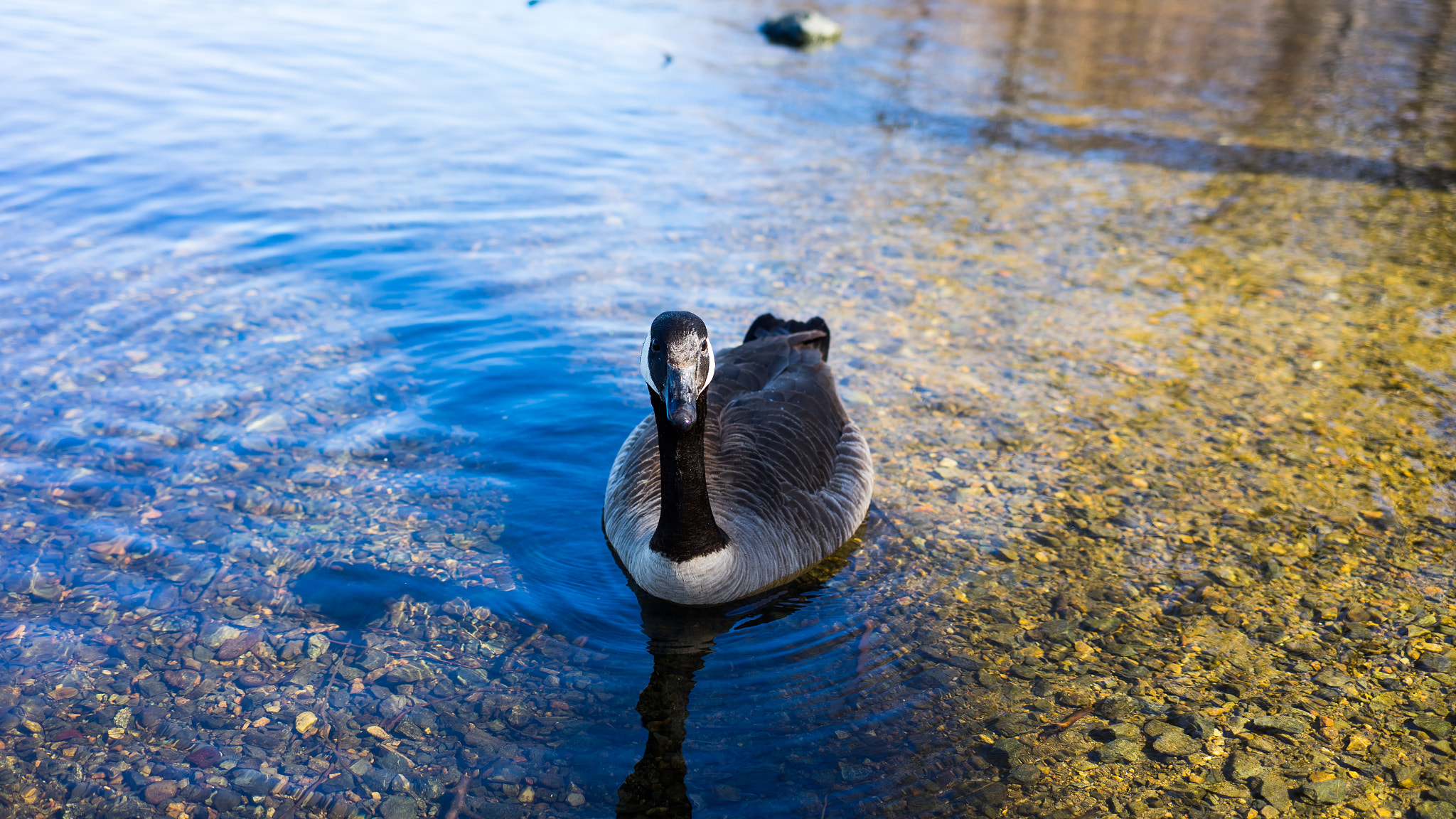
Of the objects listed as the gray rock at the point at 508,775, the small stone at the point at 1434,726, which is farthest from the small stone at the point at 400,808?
the small stone at the point at 1434,726

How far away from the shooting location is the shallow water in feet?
17.9

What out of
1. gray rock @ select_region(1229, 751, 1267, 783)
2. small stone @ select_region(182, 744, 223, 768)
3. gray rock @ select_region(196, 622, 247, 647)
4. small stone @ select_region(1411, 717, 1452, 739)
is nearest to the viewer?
small stone @ select_region(182, 744, 223, 768)

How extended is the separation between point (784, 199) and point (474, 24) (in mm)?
13410

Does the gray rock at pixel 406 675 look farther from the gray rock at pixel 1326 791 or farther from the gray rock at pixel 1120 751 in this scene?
the gray rock at pixel 1326 791

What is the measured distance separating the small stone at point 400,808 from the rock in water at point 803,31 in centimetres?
2071

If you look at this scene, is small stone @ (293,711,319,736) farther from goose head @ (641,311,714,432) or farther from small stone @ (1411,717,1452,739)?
small stone @ (1411,717,1452,739)

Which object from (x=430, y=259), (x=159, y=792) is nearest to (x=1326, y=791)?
(x=159, y=792)

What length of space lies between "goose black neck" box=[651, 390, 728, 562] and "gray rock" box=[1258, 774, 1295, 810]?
2887 mm

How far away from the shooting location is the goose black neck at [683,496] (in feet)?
17.2

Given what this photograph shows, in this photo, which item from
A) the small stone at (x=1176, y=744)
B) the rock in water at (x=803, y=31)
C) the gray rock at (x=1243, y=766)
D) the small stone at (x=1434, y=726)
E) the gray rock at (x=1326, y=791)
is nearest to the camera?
the gray rock at (x=1326, y=791)

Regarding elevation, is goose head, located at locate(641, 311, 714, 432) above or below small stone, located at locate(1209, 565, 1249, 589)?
above

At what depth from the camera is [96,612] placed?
5.32m


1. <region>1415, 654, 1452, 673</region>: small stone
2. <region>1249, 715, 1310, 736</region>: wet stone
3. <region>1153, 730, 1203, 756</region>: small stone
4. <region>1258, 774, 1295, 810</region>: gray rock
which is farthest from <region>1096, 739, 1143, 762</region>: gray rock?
<region>1415, 654, 1452, 673</region>: small stone

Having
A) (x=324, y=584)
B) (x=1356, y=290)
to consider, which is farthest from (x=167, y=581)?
(x=1356, y=290)
